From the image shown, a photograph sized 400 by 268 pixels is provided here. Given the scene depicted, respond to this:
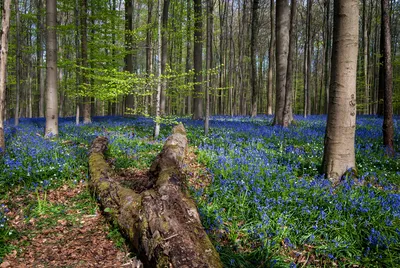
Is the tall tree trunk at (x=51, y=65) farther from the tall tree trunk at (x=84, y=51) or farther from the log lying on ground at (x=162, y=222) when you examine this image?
the log lying on ground at (x=162, y=222)

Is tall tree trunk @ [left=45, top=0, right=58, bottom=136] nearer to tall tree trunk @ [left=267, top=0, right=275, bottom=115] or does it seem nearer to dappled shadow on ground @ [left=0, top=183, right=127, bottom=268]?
dappled shadow on ground @ [left=0, top=183, right=127, bottom=268]

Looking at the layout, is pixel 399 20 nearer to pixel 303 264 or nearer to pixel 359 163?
pixel 359 163

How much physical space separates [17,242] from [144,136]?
706cm

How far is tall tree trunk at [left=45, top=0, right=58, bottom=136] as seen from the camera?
998cm

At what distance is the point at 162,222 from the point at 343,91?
14.1 feet

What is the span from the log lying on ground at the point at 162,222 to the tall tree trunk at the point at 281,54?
8.71 meters

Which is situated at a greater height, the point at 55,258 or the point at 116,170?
the point at 116,170

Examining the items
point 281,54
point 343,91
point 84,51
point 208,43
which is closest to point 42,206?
point 343,91

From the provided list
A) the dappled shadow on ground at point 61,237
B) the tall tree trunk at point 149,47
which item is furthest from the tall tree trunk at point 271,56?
the dappled shadow on ground at point 61,237

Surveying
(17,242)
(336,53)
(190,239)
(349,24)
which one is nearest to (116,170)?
(17,242)

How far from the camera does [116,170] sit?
22.1 ft

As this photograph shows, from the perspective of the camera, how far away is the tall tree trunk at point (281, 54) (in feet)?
40.1

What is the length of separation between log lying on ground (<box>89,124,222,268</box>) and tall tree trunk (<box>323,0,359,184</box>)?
3261 mm

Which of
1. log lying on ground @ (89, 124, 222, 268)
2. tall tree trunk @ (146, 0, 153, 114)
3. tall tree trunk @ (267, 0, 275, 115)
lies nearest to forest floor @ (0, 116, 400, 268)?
log lying on ground @ (89, 124, 222, 268)
